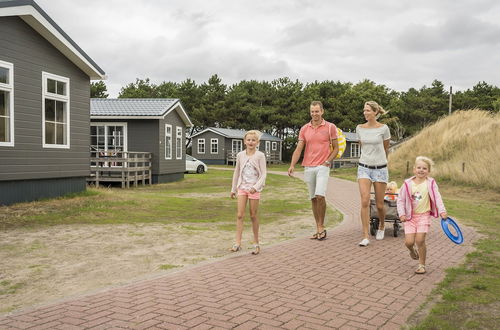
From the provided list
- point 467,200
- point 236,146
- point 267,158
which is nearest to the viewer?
point 467,200

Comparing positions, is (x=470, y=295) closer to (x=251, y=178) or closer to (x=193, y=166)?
(x=251, y=178)

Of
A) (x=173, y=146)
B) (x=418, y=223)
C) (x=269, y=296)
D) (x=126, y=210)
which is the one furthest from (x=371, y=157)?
(x=173, y=146)

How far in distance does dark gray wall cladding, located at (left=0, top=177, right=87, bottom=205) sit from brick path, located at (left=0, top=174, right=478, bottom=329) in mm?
7607

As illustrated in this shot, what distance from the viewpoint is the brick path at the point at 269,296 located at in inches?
156

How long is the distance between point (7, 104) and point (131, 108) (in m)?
11.3

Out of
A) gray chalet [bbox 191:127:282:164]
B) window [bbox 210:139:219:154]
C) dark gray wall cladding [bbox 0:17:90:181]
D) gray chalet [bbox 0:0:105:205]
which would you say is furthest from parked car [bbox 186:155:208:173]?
dark gray wall cladding [bbox 0:17:90:181]

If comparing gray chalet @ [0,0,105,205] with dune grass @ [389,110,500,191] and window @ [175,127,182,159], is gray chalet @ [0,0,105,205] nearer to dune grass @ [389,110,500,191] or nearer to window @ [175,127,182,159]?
window @ [175,127,182,159]

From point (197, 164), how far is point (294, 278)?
29.2 m

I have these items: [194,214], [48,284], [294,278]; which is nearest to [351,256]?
[294,278]

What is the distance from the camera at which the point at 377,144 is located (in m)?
7.43

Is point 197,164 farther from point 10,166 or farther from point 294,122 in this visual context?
point 294,122

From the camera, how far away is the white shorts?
7.55 m

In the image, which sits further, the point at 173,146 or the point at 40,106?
the point at 173,146

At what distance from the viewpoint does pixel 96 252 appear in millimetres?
6883
